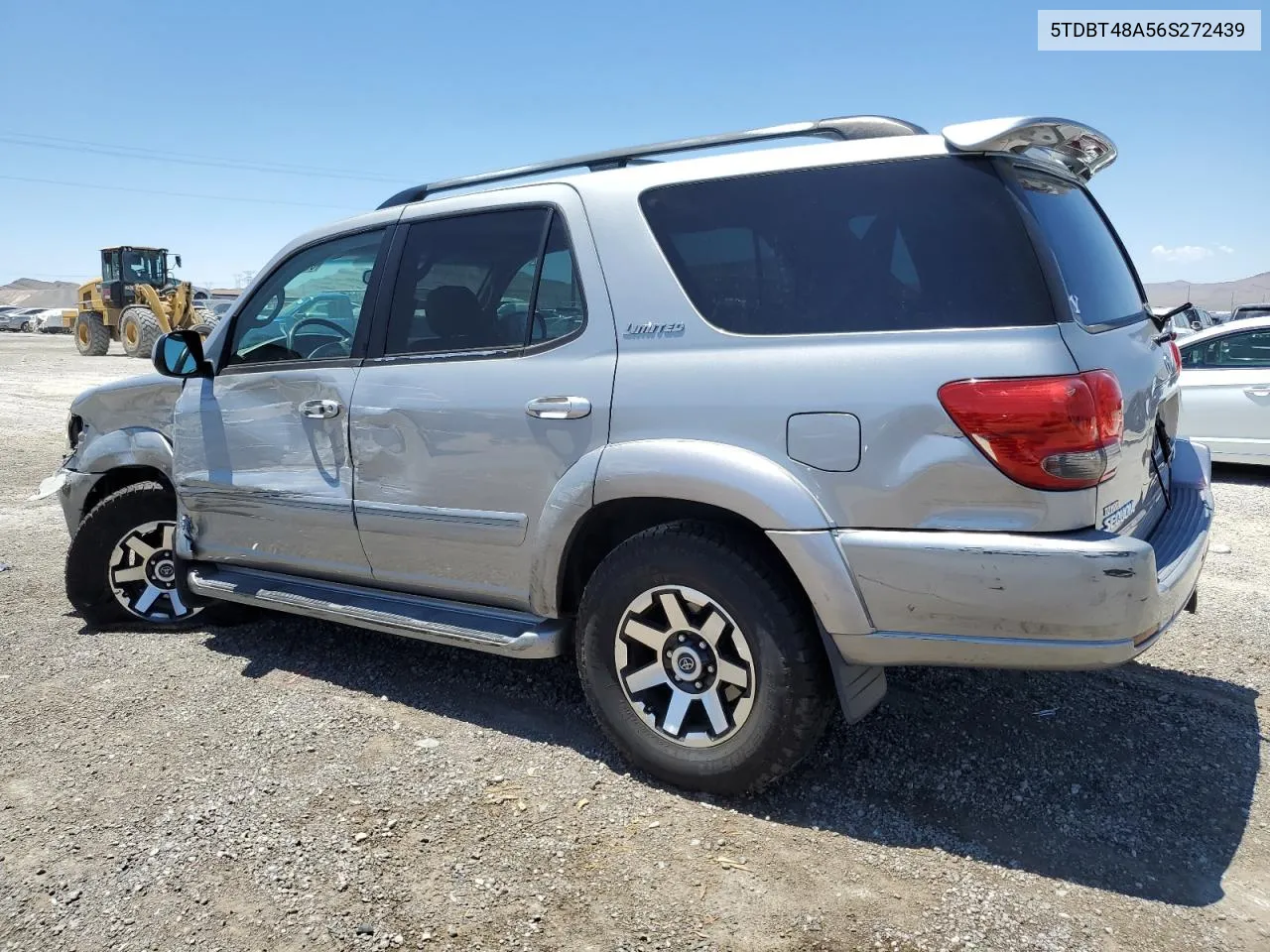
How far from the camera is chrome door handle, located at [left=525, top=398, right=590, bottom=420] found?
10.1 feet

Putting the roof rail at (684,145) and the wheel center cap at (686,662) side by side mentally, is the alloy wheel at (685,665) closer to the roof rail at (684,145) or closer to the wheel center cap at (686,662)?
the wheel center cap at (686,662)

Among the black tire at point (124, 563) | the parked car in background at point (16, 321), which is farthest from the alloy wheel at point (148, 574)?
the parked car in background at point (16, 321)

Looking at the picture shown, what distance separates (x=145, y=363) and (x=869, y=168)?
2543 centimetres

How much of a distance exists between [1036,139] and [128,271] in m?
30.5

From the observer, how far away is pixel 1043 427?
2389 mm

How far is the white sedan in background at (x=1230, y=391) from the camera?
8328 mm

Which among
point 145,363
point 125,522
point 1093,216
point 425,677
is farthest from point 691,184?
point 145,363

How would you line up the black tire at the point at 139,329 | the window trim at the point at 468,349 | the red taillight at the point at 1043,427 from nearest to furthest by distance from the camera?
the red taillight at the point at 1043,427 < the window trim at the point at 468,349 < the black tire at the point at 139,329

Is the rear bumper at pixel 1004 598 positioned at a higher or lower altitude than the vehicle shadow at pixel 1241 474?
higher

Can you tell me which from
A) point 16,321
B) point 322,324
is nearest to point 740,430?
point 322,324

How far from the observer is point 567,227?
3.26 meters

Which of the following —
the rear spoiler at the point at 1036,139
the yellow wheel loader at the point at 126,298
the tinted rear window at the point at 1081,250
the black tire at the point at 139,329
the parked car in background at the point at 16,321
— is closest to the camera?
the rear spoiler at the point at 1036,139

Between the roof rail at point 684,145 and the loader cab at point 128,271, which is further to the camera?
the loader cab at point 128,271

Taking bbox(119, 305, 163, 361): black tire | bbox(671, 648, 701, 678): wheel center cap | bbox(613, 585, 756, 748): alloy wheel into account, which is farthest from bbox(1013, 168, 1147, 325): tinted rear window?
bbox(119, 305, 163, 361): black tire
